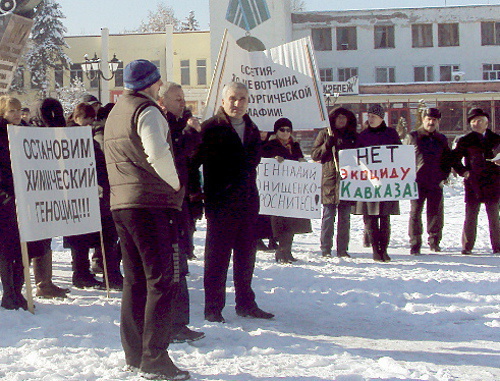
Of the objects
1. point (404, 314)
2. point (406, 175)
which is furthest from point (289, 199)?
point (404, 314)

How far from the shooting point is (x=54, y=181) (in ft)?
21.4

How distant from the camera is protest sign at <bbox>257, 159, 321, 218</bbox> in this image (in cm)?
919

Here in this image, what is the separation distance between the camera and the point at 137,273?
4535 mm

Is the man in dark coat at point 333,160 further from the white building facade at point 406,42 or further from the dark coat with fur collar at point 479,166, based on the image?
the white building facade at point 406,42

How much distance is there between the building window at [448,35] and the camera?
5131 cm

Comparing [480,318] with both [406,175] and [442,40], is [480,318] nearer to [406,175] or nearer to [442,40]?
[406,175]

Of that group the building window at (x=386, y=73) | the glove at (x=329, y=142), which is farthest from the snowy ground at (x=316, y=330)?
the building window at (x=386, y=73)

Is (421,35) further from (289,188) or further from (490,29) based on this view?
(289,188)

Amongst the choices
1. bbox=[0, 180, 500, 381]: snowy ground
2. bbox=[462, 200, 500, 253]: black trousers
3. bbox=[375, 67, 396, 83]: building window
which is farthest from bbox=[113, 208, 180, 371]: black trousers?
bbox=[375, 67, 396, 83]: building window

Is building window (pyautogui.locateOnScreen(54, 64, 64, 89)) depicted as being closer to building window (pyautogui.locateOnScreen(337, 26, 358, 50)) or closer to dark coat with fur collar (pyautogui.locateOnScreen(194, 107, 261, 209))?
building window (pyautogui.locateOnScreen(337, 26, 358, 50))

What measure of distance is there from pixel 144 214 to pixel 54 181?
2349 mm

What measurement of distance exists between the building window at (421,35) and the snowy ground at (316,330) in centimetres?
4455

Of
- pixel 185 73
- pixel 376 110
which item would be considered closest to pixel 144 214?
pixel 376 110

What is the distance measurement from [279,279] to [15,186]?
295cm
